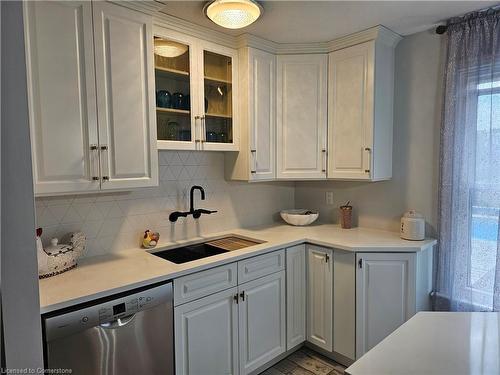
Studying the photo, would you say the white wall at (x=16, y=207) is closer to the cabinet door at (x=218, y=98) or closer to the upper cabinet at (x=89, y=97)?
the upper cabinet at (x=89, y=97)

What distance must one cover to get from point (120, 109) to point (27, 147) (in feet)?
4.24

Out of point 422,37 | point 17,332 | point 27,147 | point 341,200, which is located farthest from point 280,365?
point 422,37

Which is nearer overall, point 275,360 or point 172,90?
point 172,90

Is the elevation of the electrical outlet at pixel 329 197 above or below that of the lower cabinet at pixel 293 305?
above

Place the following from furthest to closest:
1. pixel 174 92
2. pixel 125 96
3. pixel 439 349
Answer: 1. pixel 174 92
2. pixel 125 96
3. pixel 439 349

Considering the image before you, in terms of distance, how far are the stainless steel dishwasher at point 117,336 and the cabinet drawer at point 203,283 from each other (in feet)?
0.22

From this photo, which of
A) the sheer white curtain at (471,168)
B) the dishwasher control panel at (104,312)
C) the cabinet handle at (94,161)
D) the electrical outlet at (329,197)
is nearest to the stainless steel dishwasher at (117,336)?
the dishwasher control panel at (104,312)

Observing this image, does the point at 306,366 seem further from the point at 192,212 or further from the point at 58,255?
the point at 58,255

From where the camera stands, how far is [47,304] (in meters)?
1.34

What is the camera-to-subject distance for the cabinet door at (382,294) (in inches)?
87.7

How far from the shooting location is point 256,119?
2.55 m

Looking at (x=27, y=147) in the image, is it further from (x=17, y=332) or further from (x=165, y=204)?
(x=165, y=204)

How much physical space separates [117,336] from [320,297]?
1487mm

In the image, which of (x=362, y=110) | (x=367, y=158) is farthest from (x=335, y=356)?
(x=362, y=110)
